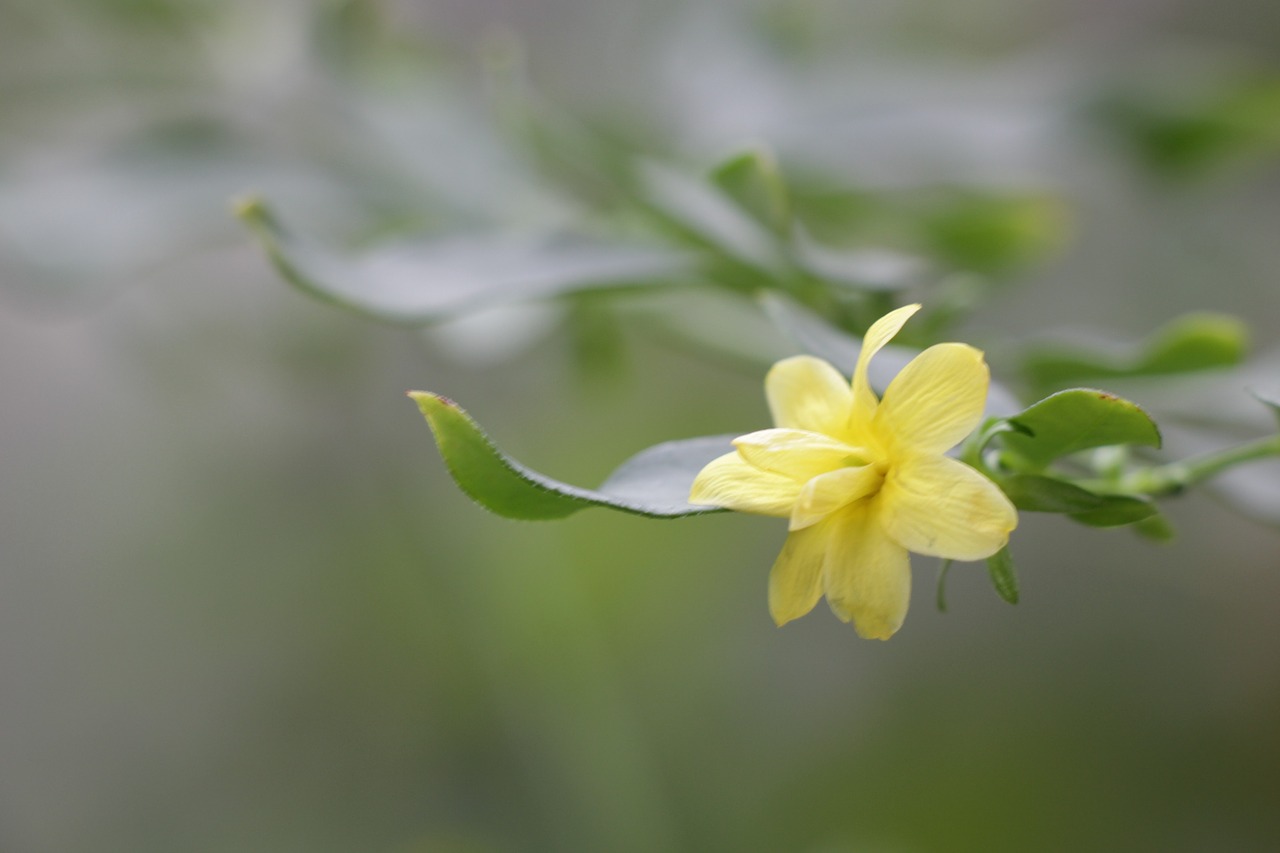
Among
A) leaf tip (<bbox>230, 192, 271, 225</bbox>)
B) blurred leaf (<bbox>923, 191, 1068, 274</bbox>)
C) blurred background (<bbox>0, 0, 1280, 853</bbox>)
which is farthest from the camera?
blurred background (<bbox>0, 0, 1280, 853</bbox>)

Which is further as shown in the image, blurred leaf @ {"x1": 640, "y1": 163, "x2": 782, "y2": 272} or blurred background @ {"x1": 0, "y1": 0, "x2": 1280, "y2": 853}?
blurred background @ {"x1": 0, "y1": 0, "x2": 1280, "y2": 853}

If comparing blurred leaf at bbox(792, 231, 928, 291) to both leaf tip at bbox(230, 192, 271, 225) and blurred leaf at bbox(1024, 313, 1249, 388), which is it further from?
leaf tip at bbox(230, 192, 271, 225)

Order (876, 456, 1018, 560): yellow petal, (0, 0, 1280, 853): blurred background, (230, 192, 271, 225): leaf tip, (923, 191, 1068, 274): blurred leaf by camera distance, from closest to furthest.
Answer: (876, 456, 1018, 560): yellow petal < (230, 192, 271, 225): leaf tip < (923, 191, 1068, 274): blurred leaf < (0, 0, 1280, 853): blurred background

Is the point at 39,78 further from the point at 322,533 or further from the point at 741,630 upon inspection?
the point at 741,630

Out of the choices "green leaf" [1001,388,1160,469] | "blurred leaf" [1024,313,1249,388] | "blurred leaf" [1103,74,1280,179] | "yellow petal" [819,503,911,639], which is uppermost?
"blurred leaf" [1103,74,1280,179]

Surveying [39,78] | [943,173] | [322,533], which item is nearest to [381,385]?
[322,533]

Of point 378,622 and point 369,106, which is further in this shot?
point 378,622

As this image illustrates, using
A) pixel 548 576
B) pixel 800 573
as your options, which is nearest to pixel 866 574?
pixel 800 573

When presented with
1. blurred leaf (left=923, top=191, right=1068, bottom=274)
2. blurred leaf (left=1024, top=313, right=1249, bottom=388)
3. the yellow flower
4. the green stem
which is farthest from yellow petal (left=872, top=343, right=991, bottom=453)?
blurred leaf (left=923, top=191, right=1068, bottom=274)
